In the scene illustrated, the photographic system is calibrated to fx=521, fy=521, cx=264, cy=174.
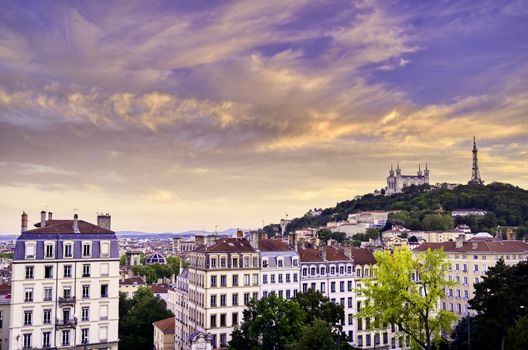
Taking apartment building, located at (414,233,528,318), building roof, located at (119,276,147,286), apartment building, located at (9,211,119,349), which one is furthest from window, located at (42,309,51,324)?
building roof, located at (119,276,147,286)

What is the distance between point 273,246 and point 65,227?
2779 centimetres

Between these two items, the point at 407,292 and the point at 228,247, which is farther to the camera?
the point at 228,247

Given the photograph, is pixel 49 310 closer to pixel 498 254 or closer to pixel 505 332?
pixel 505 332

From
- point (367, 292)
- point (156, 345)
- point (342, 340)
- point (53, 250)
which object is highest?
point (53, 250)

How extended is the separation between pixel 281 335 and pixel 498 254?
5542cm

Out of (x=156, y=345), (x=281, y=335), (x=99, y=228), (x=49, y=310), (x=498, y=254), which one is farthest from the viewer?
(x=498, y=254)

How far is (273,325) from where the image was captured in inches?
2064

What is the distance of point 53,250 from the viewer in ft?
182

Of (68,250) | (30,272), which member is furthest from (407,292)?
(30,272)

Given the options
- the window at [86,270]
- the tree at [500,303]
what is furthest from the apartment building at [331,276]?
the window at [86,270]

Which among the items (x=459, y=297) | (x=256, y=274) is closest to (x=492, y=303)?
(x=256, y=274)

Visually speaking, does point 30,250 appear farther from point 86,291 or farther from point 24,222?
point 86,291

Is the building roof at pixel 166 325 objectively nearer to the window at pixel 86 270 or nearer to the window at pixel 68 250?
the window at pixel 86 270

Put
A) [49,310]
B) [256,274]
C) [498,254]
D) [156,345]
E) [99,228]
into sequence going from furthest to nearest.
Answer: [498,254] → [156,345] → [256,274] → [99,228] → [49,310]
